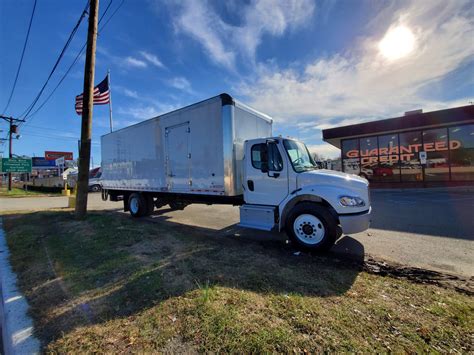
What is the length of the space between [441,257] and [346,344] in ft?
12.1

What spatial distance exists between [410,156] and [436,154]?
1.48m

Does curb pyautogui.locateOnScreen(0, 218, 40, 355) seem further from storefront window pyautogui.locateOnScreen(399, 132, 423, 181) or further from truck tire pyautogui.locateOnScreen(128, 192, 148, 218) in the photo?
storefront window pyautogui.locateOnScreen(399, 132, 423, 181)

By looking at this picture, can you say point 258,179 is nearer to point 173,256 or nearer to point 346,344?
point 173,256

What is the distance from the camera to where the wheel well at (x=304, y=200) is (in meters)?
4.90

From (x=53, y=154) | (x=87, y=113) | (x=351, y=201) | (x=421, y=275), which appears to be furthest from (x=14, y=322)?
(x=53, y=154)

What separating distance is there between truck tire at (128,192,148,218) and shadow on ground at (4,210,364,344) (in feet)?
7.98

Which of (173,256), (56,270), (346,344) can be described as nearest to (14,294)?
(56,270)

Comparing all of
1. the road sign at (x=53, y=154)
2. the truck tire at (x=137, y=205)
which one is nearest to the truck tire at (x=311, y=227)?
the truck tire at (x=137, y=205)

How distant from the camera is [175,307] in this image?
9.81 ft

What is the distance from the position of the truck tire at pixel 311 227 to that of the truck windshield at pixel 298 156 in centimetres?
91

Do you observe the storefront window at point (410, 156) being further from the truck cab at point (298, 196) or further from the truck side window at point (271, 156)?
the truck side window at point (271, 156)

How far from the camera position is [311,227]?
5008mm

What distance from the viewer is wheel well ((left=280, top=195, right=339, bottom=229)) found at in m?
4.90

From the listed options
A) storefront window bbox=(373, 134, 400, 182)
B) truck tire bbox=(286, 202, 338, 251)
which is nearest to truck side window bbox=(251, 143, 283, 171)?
truck tire bbox=(286, 202, 338, 251)
